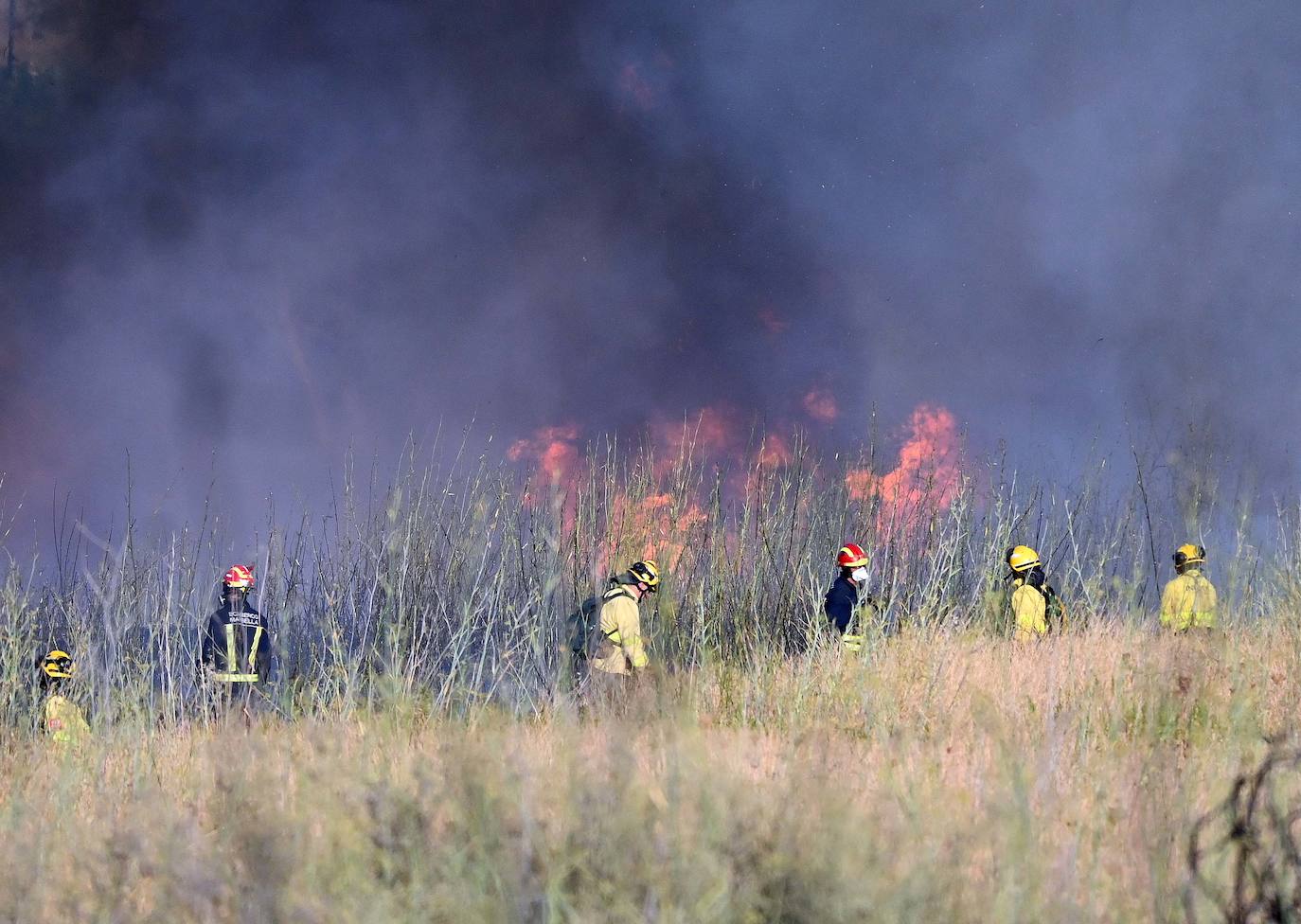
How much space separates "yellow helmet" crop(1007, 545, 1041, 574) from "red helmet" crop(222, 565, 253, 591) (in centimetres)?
533

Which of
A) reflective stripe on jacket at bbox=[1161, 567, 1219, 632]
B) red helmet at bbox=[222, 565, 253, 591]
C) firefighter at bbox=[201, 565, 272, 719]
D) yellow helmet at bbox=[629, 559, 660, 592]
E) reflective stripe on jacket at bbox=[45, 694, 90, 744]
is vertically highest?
reflective stripe on jacket at bbox=[1161, 567, 1219, 632]

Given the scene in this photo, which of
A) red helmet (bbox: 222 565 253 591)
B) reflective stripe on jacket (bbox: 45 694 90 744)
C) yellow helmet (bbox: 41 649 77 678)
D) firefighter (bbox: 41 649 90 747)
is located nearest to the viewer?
reflective stripe on jacket (bbox: 45 694 90 744)

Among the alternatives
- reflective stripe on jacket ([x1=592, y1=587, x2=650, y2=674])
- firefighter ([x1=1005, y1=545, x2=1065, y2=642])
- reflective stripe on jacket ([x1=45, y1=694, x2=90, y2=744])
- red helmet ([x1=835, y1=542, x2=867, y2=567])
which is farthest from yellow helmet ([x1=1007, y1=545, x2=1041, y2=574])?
reflective stripe on jacket ([x1=45, y1=694, x2=90, y2=744])

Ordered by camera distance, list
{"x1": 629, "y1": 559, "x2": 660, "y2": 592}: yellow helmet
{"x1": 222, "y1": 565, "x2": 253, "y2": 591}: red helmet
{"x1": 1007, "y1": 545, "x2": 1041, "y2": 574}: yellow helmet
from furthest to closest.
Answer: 1. {"x1": 1007, "y1": 545, "x2": 1041, "y2": 574}: yellow helmet
2. {"x1": 222, "y1": 565, "x2": 253, "y2": 591}: red helmet
3. {"x1": 629, "y1": 559, "x2": 660, "y2": 592}: yellow helmet

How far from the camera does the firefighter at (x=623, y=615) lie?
5.99 metres

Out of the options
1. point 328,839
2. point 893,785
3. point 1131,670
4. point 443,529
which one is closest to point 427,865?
Answer: point 328,839

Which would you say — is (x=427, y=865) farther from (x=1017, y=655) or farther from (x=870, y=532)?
(x=870, y=532)

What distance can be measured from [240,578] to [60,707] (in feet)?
5.37

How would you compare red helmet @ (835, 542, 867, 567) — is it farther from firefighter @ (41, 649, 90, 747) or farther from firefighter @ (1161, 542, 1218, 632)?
firefighter @ (41, 649, 90, 747)

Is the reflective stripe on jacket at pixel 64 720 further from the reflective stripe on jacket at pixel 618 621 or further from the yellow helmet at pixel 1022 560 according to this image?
the yellow helmet at pixel 1022 560

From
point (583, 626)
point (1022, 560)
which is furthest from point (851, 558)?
point (583, 626)

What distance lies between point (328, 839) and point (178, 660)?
314 centimetres

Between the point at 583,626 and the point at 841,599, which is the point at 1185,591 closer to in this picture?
the point at 841,599

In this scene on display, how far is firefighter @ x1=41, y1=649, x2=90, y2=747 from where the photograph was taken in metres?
4.48
